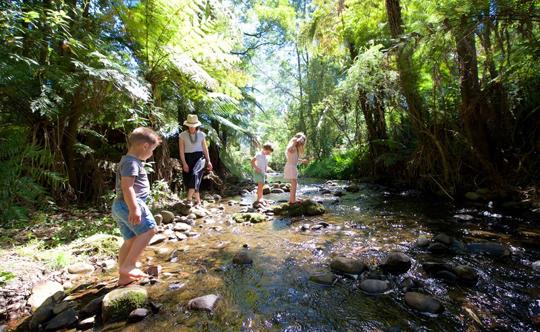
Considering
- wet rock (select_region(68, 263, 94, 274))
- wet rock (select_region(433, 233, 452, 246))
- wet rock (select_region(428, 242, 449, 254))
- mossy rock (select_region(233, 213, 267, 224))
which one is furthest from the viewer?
mossy rock (select_region(233, 213, 267, 224))

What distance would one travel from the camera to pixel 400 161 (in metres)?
8.62

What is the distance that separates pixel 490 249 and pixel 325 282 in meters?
2.00

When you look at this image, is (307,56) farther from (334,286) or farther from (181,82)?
(334,286)

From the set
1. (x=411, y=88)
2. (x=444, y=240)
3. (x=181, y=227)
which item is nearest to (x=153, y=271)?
(x=181, y=227)

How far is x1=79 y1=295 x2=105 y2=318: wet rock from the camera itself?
2439mm

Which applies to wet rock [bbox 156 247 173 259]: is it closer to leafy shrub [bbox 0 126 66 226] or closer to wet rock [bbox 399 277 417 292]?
leafy shrub [bbox 0 126 66 226]

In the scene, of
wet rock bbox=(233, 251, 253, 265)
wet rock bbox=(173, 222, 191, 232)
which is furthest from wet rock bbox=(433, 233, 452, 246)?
wet rock bbox=(173, 222, 191, 232)

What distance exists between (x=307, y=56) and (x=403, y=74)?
61.0 feet

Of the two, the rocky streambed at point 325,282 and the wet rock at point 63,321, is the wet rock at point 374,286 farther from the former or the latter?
the wet rock at point 63,321

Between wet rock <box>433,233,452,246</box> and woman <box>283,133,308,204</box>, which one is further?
woman <box>283,133,308,204</box>

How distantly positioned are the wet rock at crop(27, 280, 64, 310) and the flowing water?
876 millimetres

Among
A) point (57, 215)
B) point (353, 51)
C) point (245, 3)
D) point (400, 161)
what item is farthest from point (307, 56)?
point (57, 215)

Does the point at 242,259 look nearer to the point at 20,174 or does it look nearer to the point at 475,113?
the point at 20,174

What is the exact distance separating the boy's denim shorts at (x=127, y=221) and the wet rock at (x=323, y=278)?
1.61m
